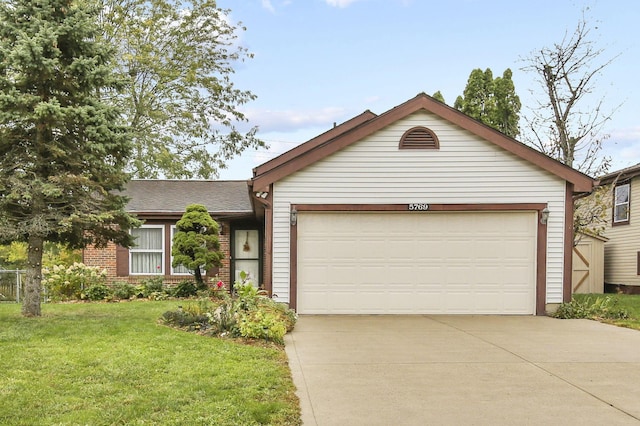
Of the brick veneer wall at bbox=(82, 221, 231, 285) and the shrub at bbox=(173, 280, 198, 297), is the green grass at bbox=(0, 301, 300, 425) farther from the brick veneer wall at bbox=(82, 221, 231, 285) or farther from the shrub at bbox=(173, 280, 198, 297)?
the brick veneer wall at bbox=(82, 221, 231, 285)

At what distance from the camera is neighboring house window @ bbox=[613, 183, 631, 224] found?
18.7 m

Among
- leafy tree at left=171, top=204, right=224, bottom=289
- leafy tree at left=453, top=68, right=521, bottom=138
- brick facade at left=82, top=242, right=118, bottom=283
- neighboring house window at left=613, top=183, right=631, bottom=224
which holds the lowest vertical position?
brick facade at left=82, top=242, right=118, bottom=283

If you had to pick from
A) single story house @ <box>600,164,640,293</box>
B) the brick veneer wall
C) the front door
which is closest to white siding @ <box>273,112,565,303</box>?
the front door

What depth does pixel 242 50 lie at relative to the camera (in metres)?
25.2

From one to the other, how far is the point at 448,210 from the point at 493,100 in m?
14.4

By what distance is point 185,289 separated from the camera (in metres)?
14.1

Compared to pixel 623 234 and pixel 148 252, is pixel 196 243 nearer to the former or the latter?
pixel 148 252

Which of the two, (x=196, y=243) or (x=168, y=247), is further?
(x=168, y=247)

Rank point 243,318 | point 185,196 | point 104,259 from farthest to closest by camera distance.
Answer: point 185,196 < point 104,259 < point 243,318

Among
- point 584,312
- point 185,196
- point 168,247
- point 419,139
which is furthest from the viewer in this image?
point 185,196

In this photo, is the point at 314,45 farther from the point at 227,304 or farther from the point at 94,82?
the point at 227,304

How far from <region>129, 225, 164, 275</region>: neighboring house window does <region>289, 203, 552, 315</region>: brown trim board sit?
6153 mm

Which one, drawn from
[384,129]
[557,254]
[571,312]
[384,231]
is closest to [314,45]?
[384,129]

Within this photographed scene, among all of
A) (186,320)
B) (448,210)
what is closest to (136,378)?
(186,320)
